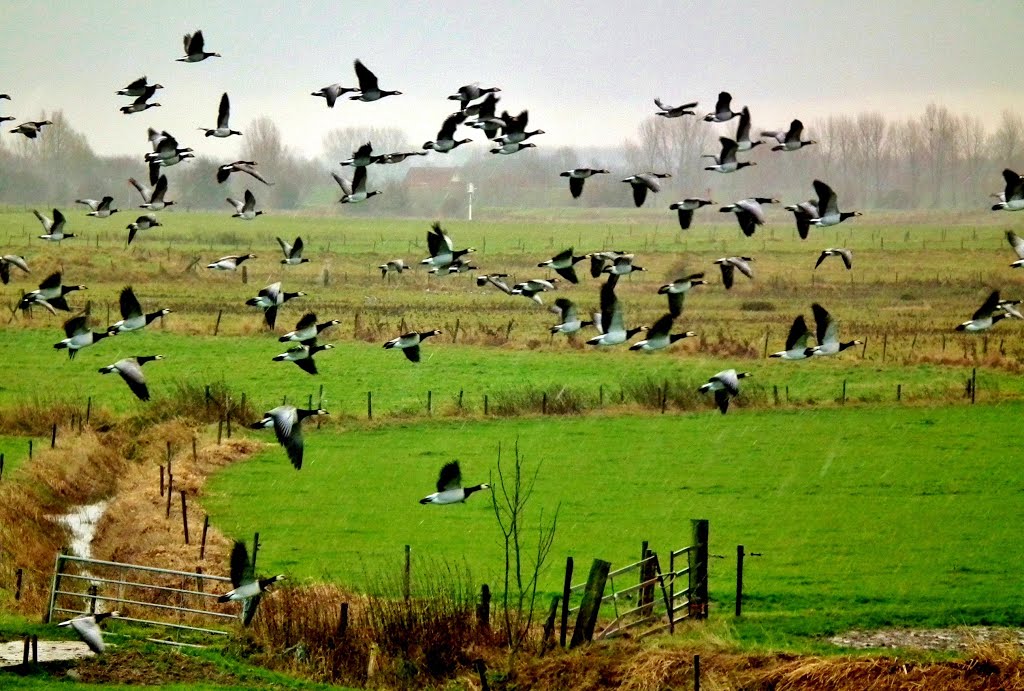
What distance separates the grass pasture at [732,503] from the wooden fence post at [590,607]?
4042 millimetres

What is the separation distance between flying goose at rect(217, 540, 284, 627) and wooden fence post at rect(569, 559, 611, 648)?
593 centimetres

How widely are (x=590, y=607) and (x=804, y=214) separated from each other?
1013 cm

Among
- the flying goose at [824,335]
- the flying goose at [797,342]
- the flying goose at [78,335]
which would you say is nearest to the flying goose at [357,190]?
the flying goose at [78,335]

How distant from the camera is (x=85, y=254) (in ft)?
360

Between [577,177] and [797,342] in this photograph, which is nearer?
[797,342]

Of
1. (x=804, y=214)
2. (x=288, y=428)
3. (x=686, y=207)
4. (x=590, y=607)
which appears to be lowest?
(x=590, y=607)

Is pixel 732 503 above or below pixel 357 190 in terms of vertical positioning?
below

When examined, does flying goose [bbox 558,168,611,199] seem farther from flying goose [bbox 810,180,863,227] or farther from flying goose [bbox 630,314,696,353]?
flying goose [bbox 810,180,863,227]

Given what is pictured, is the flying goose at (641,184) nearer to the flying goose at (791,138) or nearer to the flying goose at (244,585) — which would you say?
the flying goose at (791,138)

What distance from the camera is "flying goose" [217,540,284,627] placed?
26.8 metres

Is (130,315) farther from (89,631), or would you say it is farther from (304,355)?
(89,631)

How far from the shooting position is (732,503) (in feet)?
156

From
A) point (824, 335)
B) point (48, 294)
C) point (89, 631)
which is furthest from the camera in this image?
point (48, 294)

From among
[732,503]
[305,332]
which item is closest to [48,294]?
[305,332]
